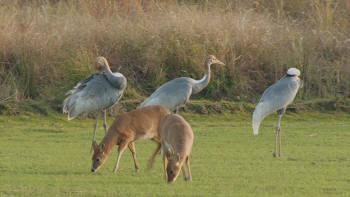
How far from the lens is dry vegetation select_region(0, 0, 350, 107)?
15.7m

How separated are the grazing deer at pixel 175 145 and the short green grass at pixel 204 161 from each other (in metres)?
0.15

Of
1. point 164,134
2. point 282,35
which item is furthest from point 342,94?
point 164,134

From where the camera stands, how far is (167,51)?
16438 millimetres

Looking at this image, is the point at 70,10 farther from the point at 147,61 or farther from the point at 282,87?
the point at 282,87

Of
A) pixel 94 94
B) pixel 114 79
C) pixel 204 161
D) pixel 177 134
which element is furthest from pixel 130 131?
pixel 114 79

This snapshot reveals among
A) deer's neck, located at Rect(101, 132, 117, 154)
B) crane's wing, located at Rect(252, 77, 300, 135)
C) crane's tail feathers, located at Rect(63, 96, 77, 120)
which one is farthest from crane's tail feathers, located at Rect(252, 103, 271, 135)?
crane's tail feathers, located at Rect(63, 96, 77, 120)

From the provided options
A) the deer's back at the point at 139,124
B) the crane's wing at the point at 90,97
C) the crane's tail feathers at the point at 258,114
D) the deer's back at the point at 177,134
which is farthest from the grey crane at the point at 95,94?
the deer's back at the point at 177,134

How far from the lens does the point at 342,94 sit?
1650cm

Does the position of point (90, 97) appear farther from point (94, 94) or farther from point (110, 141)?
point (110, 141)

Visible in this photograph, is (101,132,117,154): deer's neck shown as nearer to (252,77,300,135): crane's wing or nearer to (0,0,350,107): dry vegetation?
(252,77,300,135): crane's wing

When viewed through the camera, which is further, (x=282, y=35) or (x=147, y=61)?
(x=282, y=35)

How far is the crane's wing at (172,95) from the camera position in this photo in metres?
12.5

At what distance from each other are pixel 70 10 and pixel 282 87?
8.25m

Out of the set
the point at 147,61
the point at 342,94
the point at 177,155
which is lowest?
the point at 342,94
